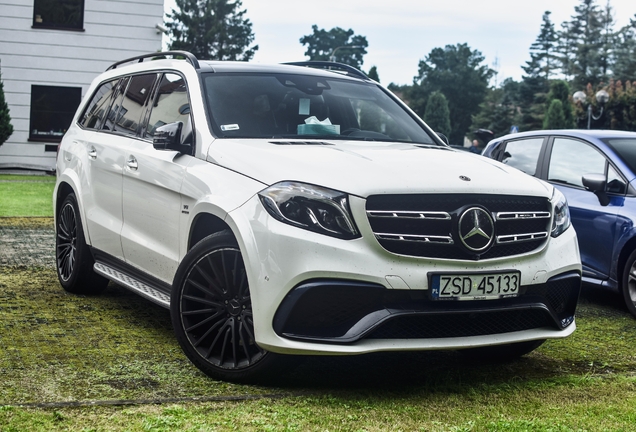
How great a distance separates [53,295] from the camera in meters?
6.85

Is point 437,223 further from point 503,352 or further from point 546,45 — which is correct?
point 546,45

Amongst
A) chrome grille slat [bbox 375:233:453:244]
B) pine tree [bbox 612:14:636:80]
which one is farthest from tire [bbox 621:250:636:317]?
pine tree [bbox 612:14:636:80]

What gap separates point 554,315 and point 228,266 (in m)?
1.70

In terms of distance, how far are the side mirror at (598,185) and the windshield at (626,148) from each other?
0.83 ft

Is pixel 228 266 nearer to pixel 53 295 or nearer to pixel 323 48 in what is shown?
pixel 53 295

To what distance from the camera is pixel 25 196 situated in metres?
16.5

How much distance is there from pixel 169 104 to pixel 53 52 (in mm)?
20371

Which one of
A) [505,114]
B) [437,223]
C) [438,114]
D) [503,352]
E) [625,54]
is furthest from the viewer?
[505,114]

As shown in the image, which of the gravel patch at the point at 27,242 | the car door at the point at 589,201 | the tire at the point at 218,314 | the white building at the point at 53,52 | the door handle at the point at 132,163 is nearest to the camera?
the tire at the point at 218,314

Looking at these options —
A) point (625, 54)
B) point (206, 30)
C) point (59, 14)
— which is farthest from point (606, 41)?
point (59, 14)

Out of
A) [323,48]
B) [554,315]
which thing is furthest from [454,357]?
[323,48]

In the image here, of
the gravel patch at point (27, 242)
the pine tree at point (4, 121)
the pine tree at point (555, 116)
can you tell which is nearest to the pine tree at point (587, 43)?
the pine tree at point (555, 116)

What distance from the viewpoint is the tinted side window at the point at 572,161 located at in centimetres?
765

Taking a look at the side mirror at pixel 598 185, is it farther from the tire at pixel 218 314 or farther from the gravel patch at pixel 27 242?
the gravel patch at pixel 27 242
